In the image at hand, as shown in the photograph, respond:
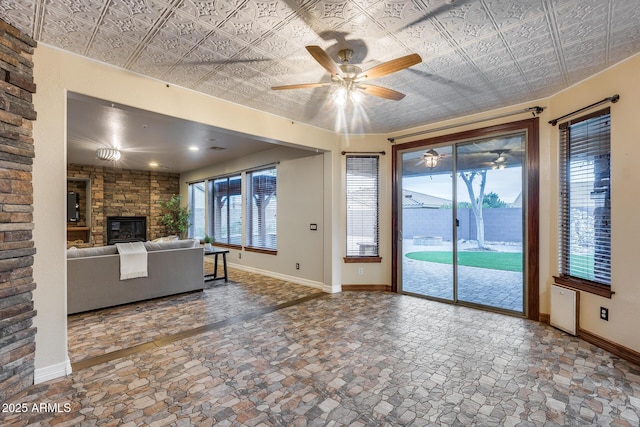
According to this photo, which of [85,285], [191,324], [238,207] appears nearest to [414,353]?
[191,324]

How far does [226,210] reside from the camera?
24.7ft

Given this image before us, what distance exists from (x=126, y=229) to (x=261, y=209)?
4.64m

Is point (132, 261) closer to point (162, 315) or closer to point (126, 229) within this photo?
point (162, 315)

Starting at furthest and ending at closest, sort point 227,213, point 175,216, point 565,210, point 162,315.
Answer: point 175,216 < point 227,213 < point 162,315 < point 565,210

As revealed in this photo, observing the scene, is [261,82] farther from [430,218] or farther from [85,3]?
[430,218]

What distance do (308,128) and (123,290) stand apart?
11.5ft

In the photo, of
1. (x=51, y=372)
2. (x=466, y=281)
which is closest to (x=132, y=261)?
(x=51, y=372)

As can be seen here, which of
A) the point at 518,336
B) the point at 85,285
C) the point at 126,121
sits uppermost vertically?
the point at 126,121

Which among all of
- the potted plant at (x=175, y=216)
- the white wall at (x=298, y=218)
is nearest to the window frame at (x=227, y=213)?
the white wall at (x=298, y=218)

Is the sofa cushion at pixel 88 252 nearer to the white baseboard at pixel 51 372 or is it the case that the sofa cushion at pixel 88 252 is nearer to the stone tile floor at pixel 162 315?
the stone tile floor at pixel 162 315

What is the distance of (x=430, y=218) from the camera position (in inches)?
183

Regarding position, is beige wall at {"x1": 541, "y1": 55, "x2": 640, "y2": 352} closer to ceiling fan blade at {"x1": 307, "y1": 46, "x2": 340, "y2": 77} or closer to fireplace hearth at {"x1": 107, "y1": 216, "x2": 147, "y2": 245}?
ceiling fan blade at {"x1": 307, "y1": 46, "x2": 340, "y2": 77}

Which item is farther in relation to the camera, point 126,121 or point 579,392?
point 126,121

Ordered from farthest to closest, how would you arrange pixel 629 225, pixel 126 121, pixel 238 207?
pixel 238 207 < pixel 126 121 < pixel 629 225
